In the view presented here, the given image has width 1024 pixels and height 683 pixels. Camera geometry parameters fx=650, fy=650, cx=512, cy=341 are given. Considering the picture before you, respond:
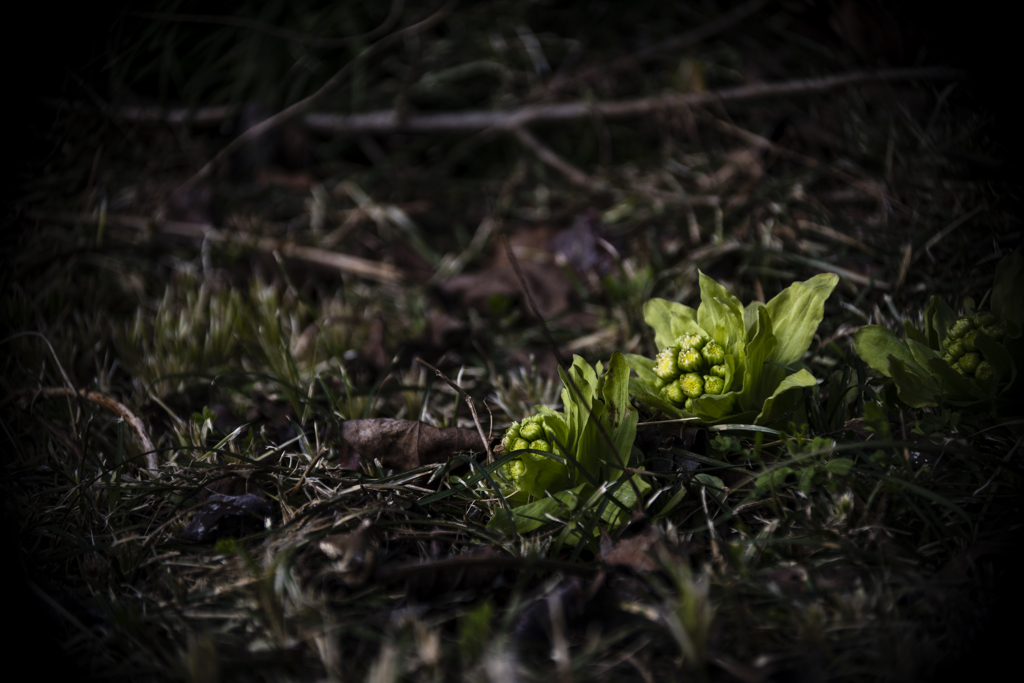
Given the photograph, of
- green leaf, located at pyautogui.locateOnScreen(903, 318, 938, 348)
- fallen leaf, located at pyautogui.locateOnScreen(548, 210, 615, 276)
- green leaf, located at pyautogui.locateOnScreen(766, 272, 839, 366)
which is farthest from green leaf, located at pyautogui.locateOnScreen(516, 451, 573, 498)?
fallen leaf, located at pyautogui.locateOnScreen(548, 210, 615, 276)

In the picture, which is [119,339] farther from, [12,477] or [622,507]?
[622,507]

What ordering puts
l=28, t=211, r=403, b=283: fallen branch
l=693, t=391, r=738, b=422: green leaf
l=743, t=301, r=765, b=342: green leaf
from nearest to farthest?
1. l=693, t=391, r=738, b=422: green leaf
2. l=743, t=301, r=765, b=342: green leaf
3. l=28, t=211, r=403, b=283: fallen branch

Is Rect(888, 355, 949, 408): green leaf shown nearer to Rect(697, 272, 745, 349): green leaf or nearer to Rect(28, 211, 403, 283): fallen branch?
Rect(697, 272, 745, 349): green leaf

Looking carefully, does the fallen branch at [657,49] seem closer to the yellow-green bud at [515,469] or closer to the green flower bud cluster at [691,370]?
the green flower bud cluster at [691,370]

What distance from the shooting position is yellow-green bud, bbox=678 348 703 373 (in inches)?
56.1

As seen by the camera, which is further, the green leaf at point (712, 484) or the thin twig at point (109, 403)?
the thin twig at point (109, 403)

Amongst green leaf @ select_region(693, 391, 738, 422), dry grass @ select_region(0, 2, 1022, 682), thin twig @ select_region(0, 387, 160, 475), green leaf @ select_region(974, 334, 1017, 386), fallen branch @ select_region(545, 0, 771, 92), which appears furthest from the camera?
fallen branch @ select_region(545, 0, 771, 92)

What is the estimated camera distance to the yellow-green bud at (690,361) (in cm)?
142

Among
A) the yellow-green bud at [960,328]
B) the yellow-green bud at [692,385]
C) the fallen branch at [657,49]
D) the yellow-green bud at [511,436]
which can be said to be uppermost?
the fallen branch at [657,49]

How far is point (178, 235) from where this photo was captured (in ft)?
9.39

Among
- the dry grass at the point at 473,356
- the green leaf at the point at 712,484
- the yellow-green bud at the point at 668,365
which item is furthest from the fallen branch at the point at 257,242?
the green leaf at the point at 712,484

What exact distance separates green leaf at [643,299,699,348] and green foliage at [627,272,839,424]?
0.11 ft

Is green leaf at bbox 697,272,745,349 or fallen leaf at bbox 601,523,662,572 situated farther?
green leaf at bbox 697,272,745,349

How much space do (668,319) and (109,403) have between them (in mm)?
1465
